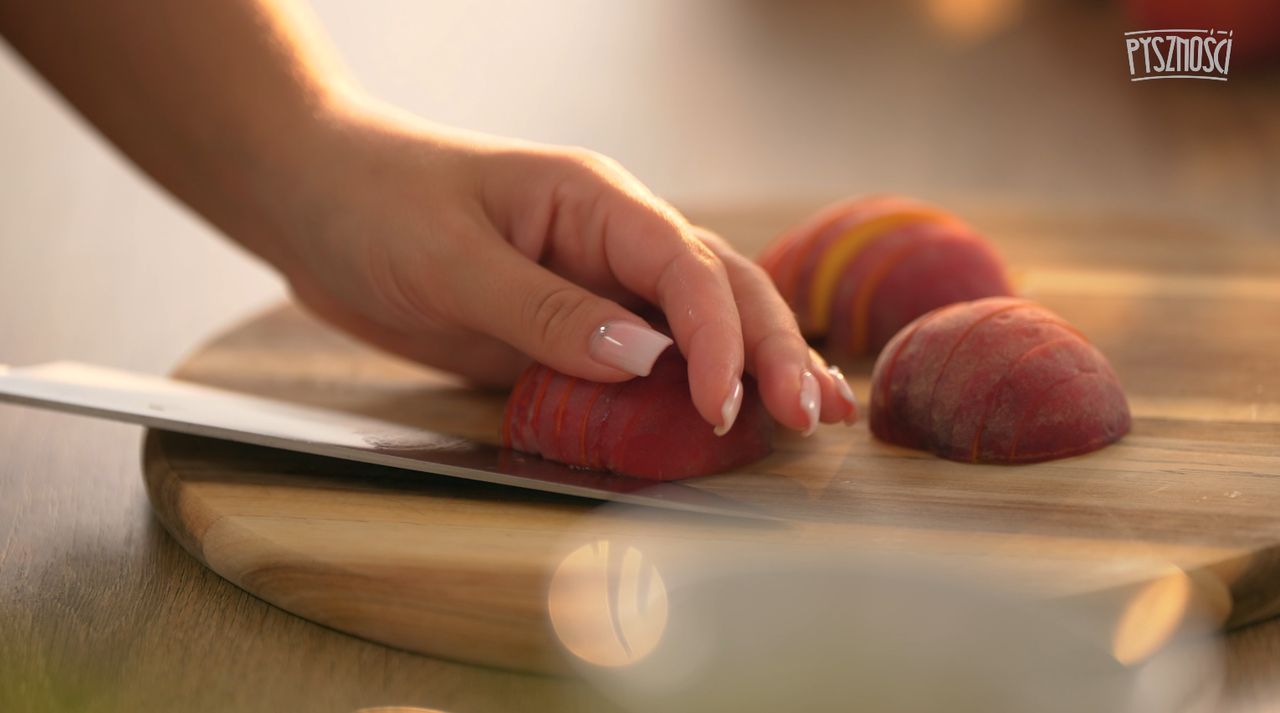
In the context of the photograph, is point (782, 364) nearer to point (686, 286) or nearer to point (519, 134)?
point (686, 286)

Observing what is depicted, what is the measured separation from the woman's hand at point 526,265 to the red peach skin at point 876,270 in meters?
0.30

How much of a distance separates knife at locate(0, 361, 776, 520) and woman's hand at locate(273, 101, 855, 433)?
78 mm

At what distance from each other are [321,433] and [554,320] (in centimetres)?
21

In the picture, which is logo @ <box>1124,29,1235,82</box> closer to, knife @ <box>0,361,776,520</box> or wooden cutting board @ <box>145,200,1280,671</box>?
wooden cutting board @ <box>145,200,1280,671</box>

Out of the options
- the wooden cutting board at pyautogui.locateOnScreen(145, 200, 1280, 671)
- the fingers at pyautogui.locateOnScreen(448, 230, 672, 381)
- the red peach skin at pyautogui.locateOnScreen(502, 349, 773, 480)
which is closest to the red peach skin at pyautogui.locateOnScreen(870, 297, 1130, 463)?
the wooden cutting board at pyautogui.locateOnScreen(145, 200, 1280, 671)

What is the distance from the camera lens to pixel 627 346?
3.44 ft

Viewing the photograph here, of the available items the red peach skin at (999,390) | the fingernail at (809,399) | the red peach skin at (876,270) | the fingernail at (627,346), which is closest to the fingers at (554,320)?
the fingernail at (627,346)

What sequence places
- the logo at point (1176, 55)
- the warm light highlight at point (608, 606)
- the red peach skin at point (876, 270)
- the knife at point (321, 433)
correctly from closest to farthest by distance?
the warm light highlight at point (608, 606) → the knife at point (321, 433) → the logo at point (1176, 55) → the red peach skin at point (876, 270)

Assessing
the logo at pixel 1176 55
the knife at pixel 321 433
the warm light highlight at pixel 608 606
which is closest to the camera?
the warm light highlight at pixel 608 606

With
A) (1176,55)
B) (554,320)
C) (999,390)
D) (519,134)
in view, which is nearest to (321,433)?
(554,320)

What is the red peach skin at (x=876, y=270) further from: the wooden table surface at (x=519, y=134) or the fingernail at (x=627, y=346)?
the wooden table surface at (x=519, y=134)

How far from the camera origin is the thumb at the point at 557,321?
105 cm

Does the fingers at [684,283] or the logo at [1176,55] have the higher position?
the logo at [1176,55]

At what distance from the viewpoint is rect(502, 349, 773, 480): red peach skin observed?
105 cm
